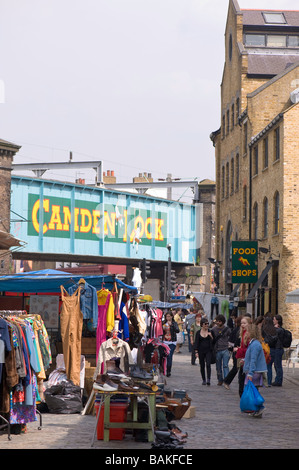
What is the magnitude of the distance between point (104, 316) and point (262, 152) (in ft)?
79.5

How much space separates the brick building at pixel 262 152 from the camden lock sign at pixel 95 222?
27.0 feet

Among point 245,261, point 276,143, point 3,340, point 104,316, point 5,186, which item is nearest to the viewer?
point 3,340

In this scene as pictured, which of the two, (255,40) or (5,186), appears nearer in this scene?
(255,40)

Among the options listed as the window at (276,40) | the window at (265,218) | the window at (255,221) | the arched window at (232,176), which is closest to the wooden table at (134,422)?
the window at (265,218)

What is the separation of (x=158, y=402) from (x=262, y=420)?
192cm

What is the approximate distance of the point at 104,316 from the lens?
17.4 m

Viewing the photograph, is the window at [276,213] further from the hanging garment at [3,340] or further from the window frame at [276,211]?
the hanging garment at [3,340]

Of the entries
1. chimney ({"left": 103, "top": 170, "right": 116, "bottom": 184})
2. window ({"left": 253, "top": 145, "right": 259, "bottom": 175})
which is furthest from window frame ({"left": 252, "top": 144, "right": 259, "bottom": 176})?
chimney ({"left": 103, "top": 170, "right": 116, "bottom": 184})

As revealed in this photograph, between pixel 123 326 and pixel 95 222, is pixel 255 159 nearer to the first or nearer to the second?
pixel 95 222

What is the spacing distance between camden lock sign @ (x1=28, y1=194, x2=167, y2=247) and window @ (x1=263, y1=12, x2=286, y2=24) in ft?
53.3

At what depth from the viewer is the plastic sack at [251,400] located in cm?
1466

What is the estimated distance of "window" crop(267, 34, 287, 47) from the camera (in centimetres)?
4965

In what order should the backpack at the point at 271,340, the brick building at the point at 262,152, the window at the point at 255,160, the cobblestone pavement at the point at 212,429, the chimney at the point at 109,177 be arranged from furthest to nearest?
the chimney at the point at 109,177 < the window at the point at 255,160 < the brick building at the point at 262,152 < the backpack at the point at 271,340 < the cobblestone pavement at the point at 212,429

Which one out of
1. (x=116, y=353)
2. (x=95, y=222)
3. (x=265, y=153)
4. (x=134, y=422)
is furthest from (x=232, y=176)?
(x=134, y=422)
